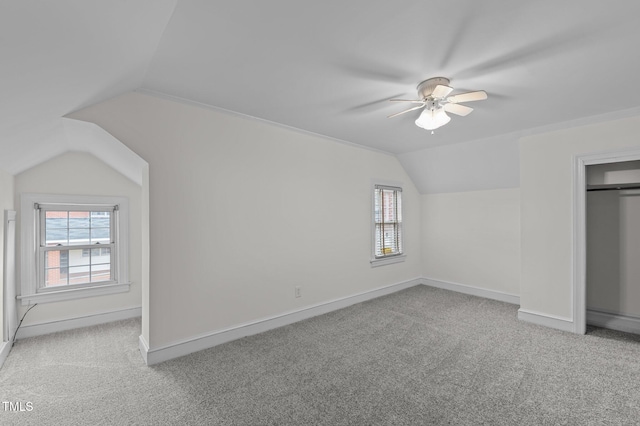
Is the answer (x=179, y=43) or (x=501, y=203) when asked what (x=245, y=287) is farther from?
(x=501, y=203)

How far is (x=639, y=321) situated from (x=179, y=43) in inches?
207

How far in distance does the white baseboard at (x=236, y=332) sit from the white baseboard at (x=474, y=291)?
1.54 meters

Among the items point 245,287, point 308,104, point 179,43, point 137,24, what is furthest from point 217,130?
point 245,287

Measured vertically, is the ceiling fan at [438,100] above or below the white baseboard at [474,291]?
above

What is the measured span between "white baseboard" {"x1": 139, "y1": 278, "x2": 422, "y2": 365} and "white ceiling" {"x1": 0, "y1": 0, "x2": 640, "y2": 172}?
6.64 feet

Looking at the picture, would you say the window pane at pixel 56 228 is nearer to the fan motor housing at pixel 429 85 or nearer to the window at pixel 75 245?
the window at pixel 75 245

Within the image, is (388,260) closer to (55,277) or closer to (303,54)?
(303,54)

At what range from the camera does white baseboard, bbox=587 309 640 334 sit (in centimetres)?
330

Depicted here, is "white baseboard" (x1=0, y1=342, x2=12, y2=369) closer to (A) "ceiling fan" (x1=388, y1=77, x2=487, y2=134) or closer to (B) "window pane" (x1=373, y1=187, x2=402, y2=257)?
(A) "ceiling fan" (x1=388, y1=77, x2=487, y2=134)

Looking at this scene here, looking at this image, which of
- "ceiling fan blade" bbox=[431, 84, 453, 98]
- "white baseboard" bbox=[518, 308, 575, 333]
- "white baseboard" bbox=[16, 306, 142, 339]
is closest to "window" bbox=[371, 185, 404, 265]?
"white baseboard" bbox=[518, 308, 575, 333]

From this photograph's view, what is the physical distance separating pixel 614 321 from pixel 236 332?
4378 millimetres

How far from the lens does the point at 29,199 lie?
3.18 meters

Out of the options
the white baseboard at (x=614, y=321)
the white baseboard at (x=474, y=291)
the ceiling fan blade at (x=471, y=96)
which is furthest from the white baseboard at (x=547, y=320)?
the ceiling fan blade at (x=471, y=96)

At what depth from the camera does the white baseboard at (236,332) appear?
261cm
